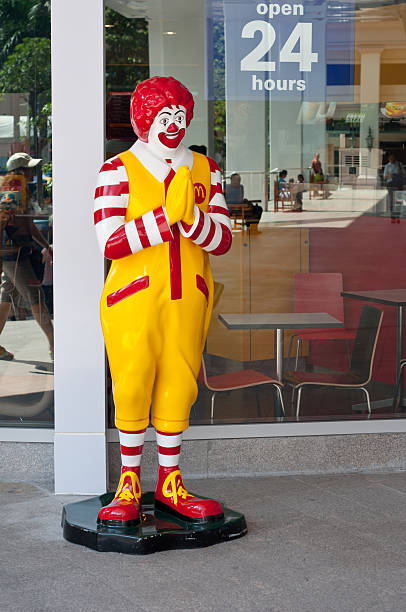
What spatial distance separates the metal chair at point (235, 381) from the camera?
539 cm

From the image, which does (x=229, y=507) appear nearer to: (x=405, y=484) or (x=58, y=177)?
(x=405, y=484)

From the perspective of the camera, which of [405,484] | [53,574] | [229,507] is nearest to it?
[53,574]

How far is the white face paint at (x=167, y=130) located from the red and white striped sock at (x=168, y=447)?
1286mm

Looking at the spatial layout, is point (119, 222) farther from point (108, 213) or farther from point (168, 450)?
point (168, 450)

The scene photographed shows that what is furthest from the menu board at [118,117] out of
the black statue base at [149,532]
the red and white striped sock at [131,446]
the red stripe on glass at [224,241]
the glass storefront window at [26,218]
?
the black statue base at [149,532]

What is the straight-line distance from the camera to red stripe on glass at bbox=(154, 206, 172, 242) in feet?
12.7

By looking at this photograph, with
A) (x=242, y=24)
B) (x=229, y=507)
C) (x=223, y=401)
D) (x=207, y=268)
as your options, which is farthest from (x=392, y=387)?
(x=242, y=24)

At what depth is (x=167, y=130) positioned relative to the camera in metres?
4.01

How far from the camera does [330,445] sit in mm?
5277

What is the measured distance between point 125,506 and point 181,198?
4.63 ft

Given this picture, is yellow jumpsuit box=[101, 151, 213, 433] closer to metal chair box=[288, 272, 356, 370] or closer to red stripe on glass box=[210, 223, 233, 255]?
red stripe on glass box=[210, 223, 233, 255]

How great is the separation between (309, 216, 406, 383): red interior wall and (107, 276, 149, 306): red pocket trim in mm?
1733

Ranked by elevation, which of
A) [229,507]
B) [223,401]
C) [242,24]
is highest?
[242,24]

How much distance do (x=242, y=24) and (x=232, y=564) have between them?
295cm
